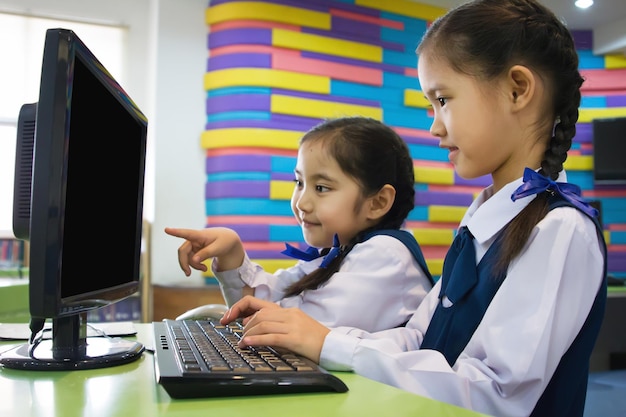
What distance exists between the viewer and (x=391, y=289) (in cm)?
117

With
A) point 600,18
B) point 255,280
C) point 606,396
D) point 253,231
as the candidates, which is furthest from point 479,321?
point 600,18

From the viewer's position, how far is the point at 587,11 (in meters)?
4.06

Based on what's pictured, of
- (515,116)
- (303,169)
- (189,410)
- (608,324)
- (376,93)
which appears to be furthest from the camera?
(376,93)

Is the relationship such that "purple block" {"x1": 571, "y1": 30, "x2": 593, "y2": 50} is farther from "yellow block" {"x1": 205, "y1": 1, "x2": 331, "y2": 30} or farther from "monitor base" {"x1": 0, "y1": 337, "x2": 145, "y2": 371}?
"monitor base" {"x1": 0, "y1": 337, "x2": 145, "y2": 371}

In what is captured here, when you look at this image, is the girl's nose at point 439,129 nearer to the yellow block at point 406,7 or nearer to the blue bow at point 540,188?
the blue bow at point 540,188

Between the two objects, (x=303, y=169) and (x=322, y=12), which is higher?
(x=322, y=12)

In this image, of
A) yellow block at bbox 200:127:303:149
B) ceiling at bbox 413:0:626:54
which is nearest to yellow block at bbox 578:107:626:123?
ceiling at bbox 413:0:626:54

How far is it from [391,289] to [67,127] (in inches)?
28.5

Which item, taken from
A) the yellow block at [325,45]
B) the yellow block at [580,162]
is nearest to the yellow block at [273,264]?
the yellow block at [325,45]

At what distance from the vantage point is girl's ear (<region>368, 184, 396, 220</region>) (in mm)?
1422

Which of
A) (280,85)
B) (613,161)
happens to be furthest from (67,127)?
(613,161)

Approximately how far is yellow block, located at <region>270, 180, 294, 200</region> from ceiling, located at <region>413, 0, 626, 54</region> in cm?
158

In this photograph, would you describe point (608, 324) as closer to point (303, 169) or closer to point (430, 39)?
point (303, 169)

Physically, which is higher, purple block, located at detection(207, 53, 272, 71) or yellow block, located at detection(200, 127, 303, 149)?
purple block, located at detection(207, 53, 272, 71)
